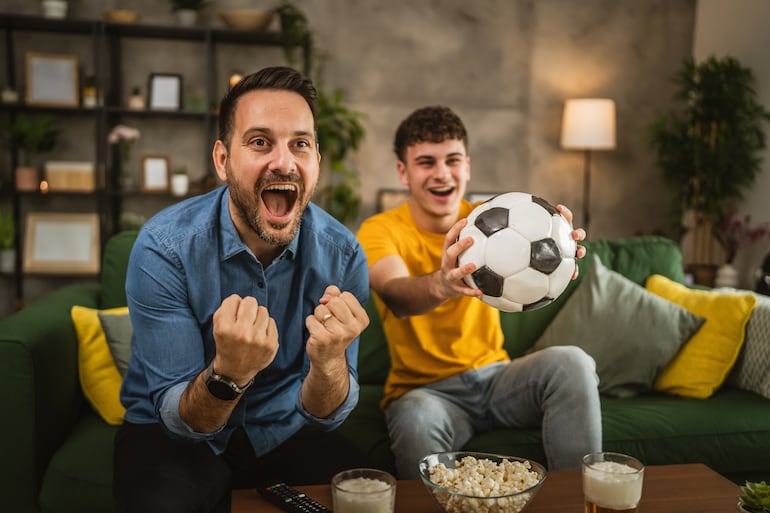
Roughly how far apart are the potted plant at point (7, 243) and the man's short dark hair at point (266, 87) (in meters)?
3.19

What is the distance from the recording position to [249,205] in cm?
146

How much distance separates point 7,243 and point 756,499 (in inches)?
165

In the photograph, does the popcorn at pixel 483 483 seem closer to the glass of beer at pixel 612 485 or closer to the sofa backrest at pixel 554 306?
the glass of beer at pixel 612 485

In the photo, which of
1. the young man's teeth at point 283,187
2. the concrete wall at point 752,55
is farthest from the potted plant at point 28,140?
the concrete wall at point 752,55

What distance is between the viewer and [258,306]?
4.24 ft

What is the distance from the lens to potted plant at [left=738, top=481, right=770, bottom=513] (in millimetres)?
1074

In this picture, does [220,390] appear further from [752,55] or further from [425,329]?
[752,55]

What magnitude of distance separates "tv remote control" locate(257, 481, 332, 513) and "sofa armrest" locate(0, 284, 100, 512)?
726 millimetres

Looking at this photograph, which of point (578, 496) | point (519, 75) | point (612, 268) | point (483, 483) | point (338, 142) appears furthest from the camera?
point (519, 75)

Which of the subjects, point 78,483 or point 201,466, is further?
point 78,483

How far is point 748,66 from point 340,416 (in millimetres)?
3960

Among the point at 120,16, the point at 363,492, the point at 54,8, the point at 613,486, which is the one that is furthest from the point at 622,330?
the point at 54,8

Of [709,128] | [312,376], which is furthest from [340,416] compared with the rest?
[709,128]

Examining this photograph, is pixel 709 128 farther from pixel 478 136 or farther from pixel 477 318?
pixel 477 318
